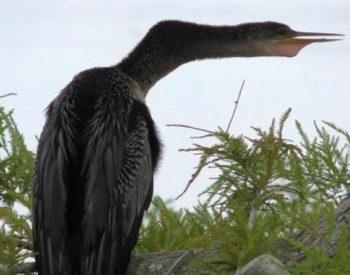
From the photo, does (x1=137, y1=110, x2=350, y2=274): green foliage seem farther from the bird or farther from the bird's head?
the bird's head

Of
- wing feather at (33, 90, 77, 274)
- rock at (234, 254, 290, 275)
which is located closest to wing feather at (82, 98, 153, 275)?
wing feather at (33, 90, 77, 274)

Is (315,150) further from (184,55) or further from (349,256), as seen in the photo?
(184,55)

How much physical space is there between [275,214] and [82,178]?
3.43ft

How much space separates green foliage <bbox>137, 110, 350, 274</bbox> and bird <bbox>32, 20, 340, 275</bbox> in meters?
0.30

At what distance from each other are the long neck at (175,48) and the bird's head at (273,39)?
35 mm

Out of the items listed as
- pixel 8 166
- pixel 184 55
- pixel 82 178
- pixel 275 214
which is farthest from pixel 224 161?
pixel 184 55

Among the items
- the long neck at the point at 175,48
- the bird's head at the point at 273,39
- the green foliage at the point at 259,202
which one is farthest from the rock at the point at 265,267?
the bird's head at the point at 273,39

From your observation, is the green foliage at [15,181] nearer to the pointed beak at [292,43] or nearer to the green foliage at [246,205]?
the green foliage at [246,205]

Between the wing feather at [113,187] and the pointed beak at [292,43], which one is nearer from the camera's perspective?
the wing feather at [113,187]

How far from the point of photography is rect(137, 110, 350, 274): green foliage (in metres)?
4.60

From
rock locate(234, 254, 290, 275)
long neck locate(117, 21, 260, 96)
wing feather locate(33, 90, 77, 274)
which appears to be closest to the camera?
rock locate(234, 254, 290, 275)

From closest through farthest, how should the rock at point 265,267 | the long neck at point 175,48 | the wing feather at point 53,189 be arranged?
the rock at point 265,267, the wing feather at point 53,189, the long neck at point 175,48

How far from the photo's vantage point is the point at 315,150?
218 inches

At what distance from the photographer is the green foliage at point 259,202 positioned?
4.60 m
